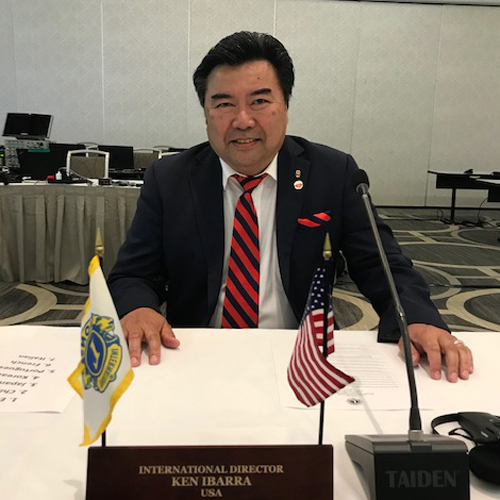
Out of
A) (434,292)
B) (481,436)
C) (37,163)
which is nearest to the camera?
(481,436)

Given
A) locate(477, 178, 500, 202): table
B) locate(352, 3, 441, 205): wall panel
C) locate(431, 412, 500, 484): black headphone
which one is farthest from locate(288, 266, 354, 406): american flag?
locate(352, 3, 441, 205): wall panel

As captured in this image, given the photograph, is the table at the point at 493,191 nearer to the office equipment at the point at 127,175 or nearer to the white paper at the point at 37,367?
the office equipment at the point at 127,175

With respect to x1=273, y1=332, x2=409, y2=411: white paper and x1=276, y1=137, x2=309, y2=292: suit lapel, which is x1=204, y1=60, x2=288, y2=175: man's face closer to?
x1=276, y1=137, x2=309, y2=292: suit lapel

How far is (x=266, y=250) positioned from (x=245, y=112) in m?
0.41

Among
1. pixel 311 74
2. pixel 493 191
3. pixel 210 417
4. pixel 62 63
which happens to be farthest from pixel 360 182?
pixel 62 63

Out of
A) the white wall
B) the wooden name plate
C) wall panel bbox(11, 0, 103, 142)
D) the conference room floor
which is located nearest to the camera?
the wooden name plate

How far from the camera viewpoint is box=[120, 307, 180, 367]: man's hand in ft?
3.67

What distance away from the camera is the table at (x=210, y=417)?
73 cm

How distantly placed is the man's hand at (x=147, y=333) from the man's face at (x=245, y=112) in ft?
1.81

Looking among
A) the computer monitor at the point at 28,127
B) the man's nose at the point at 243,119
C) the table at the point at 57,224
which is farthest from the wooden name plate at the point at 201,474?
the computer monitor at the point at 28,127

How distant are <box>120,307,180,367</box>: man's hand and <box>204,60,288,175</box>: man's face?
55 cm

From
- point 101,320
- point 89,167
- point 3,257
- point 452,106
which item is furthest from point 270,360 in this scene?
point 452,106

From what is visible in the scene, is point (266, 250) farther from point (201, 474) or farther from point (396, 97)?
point (396, 97)

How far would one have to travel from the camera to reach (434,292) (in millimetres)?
4273
